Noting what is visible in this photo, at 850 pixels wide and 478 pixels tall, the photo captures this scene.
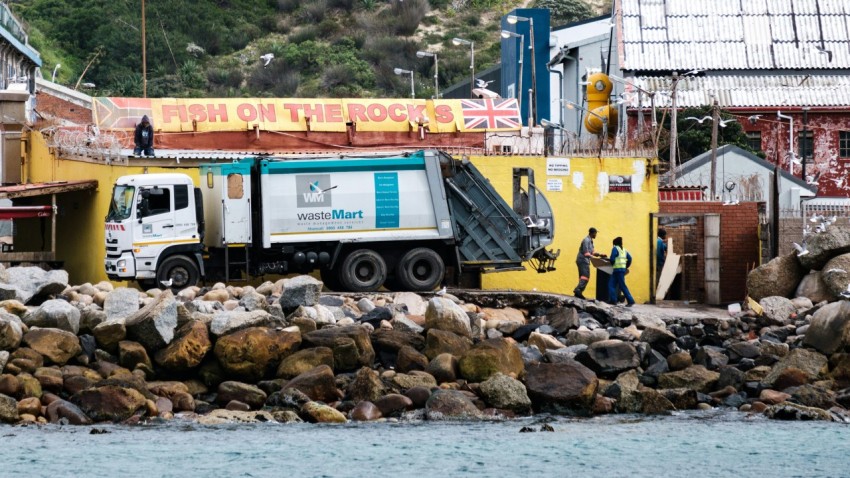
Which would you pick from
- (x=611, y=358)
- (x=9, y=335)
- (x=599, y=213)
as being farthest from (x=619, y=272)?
(x=9, y=335)

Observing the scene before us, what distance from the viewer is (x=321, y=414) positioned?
20719 millimetres

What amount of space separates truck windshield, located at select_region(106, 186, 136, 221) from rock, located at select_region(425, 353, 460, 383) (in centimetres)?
818

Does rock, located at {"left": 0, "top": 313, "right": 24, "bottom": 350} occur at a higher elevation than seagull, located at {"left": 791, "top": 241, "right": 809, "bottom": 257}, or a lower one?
lower

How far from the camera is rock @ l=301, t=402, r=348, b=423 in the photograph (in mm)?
20703

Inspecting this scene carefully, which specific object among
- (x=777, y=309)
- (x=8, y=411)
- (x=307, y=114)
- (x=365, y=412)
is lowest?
(x=365, y=412)

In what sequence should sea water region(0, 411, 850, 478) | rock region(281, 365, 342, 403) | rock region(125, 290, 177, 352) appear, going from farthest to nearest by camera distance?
rock region(125, 290, 177, 352) → rock region(281, 365, 342, 403) → sea water region(0, 411, 850, 478)

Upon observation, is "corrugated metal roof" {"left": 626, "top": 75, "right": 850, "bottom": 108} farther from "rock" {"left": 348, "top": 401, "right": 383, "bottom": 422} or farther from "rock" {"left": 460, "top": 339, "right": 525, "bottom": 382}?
"rock" {"left": 348, "top": 401, "right": 383, "bottom": 422}

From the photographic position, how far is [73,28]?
317ft

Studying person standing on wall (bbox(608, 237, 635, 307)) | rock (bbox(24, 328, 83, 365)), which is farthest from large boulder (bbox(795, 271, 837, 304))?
rock (bbox(24, 328, 83, 365))

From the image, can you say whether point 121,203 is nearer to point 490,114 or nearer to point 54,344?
point 54,344

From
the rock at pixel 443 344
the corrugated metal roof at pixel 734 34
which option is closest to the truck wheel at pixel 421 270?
the rock at pixel 443 344

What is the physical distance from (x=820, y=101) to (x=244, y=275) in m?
31.0

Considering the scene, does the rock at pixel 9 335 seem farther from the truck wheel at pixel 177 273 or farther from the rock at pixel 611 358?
the rock at pixel 611 358

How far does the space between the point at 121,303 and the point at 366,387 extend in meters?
5.13
